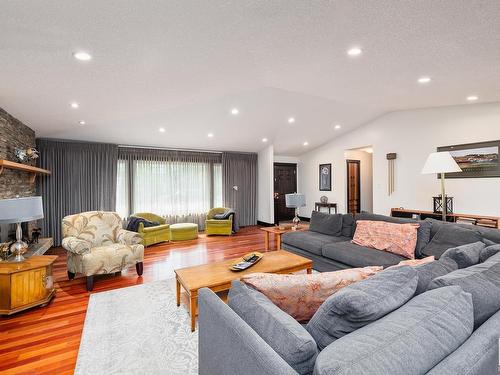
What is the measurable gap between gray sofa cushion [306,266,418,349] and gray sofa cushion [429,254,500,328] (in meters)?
0.26

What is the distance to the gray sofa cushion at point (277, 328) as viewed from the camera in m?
0.87

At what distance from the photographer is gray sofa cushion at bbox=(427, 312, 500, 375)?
2.65ft

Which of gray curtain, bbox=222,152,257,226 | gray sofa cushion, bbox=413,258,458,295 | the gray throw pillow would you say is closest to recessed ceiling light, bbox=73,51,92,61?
gray sofa cushion, bbox=413,258,458,295

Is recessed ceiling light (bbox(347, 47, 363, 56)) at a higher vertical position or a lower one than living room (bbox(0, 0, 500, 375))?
higher

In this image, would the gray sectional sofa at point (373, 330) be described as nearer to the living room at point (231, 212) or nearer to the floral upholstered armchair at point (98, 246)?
the living room at point (231, 212)

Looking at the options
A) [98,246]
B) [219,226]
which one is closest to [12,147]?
[98,246]

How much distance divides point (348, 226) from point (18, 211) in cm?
398

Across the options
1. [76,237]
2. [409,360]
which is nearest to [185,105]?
[76,237]

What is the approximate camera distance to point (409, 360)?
30.5 inches

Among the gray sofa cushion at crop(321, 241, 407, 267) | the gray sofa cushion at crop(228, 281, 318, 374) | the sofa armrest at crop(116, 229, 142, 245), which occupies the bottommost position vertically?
the gray sofa cushion at crop(321, 241, 407, 267)

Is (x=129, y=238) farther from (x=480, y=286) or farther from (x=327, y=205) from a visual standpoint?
(x=327, y=205)

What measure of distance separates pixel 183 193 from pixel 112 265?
3.68 metres

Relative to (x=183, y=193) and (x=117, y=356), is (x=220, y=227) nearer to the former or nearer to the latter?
(x=183, y=193)

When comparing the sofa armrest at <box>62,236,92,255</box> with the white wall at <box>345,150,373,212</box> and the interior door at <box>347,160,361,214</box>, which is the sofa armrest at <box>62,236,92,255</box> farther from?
the white wall at <box>345,150,373,212</box>
